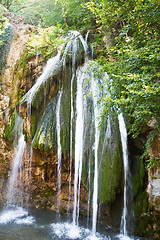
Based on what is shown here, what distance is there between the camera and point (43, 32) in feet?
23.7

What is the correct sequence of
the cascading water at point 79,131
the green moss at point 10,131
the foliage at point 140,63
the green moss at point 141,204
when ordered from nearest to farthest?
the foliage at point 140,63 < the green moss at point 141,204 < the cascading water at point 79,131 < the green moss at point 10,131

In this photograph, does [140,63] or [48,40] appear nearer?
[140,63]

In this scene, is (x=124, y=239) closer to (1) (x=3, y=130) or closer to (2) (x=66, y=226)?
(2) (x=66, y=226)

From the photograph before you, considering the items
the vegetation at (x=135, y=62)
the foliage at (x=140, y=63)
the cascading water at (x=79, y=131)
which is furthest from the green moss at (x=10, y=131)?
the foliage at (x=140, y=63)

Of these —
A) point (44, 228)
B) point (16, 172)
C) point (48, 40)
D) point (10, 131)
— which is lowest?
point (44, 228)

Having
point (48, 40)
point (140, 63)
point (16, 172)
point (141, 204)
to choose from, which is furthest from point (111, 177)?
point (48, 40)

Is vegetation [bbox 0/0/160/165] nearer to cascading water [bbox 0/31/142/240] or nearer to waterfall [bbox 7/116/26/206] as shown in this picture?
cascading water [bbox 0/31/142/240]

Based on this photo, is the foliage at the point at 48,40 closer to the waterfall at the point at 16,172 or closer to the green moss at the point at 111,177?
the waterfall at the point at 16,172

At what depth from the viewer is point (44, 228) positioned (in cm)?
531

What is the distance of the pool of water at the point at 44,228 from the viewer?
4742 millimetres

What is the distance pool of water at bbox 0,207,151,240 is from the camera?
474cm

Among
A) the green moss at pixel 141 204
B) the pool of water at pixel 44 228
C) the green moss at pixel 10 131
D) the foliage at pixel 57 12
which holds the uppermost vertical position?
the foliage at pixel 57 12

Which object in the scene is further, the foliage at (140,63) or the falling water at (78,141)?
the falling water at (78,141)

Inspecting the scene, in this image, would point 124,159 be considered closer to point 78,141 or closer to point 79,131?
point 78,141
